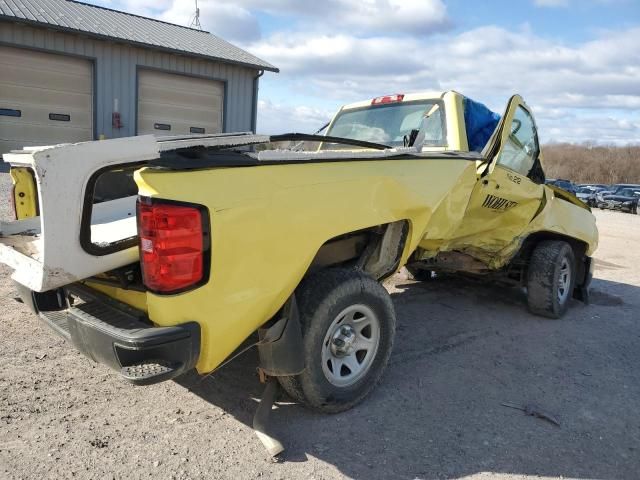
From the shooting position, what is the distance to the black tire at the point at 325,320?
2951 mm

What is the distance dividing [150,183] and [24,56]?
12.8 m

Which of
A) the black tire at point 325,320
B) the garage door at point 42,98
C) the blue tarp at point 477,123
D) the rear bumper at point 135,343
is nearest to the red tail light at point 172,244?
Answer: the rear bumper at point 135,343

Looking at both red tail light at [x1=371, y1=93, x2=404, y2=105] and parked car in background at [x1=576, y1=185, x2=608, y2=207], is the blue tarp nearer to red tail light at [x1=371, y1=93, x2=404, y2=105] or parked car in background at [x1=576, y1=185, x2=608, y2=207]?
red tail light at [x1=371, y1=93, x2=404, y2=105]

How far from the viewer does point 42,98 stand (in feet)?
43.0

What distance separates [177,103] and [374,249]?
508 inches

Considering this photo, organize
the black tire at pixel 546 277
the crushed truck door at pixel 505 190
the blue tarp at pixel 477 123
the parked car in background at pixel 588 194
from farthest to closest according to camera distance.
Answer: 1. the parked car in background at pixel 588 194
2. the black tire at pixel 546 277
3. the blue tarp at pixel 477 123
4. the crushed truck door at pixel 505 190

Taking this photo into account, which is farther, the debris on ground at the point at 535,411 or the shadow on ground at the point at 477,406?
the debris on ground at the point at 535,411

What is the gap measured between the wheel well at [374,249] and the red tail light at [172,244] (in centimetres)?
124

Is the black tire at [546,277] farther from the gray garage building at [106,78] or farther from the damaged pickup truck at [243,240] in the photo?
the gray garage building at [106,78]

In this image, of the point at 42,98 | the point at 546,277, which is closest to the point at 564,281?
the point at 546,277

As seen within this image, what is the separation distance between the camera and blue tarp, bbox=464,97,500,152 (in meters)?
4.63

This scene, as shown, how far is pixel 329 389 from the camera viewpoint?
310cm

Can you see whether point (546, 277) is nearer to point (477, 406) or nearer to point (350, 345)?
point (477, 406)

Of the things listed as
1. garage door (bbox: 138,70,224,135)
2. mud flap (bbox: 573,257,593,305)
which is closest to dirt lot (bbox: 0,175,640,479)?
mud flap (bbox: 573,257,593,305)
